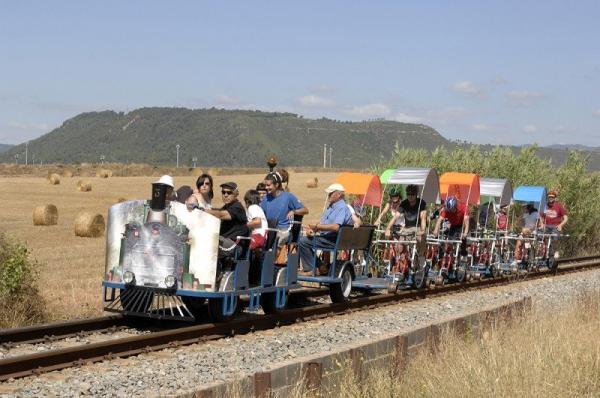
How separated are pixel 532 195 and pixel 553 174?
25.0ft

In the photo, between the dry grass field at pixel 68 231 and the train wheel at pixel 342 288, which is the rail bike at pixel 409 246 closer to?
the train wheel at pixel 342 288

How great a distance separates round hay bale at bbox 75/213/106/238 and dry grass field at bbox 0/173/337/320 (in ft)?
1.01

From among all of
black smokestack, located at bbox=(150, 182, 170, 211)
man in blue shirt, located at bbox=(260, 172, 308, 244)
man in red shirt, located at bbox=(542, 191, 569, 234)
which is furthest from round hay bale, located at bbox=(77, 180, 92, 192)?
black smokestack, located at bbox=(150, 182, 170, 211)

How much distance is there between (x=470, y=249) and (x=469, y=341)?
11.8 m

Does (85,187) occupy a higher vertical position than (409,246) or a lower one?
lower

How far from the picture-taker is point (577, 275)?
84.5ft

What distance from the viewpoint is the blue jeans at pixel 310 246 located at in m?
16.3

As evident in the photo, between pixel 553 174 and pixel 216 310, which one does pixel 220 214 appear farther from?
pixel 553 174

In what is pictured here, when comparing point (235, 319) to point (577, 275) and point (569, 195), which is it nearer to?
point (577, 275)

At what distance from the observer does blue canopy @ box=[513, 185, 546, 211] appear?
26.0 m

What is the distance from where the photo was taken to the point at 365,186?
20016mm

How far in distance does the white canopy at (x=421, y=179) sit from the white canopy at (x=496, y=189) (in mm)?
4219

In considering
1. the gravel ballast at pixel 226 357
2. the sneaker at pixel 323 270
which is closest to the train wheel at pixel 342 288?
the sneaker at pixel 323 270

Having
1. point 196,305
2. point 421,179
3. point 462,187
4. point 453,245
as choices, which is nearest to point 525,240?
point 462,187
